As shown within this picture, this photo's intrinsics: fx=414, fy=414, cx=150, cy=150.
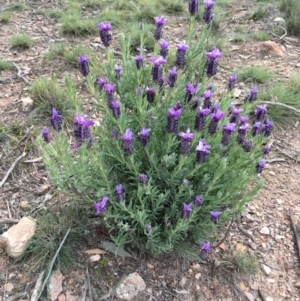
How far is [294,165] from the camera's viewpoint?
3252 millimetres

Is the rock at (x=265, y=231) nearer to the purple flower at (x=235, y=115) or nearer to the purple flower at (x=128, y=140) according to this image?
the purple flower at (x=235, y=115)

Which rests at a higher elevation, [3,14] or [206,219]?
[206,219]

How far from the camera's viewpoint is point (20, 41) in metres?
4.46

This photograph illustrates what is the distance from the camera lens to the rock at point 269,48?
477cm

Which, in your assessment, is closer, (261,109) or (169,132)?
(169,132)

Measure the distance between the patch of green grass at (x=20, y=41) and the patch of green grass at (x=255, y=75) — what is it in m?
2.29

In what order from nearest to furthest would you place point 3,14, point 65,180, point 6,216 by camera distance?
point 65,180, point 6,216, point 3,14

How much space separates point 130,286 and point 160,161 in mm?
696

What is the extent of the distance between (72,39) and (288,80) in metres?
2.47

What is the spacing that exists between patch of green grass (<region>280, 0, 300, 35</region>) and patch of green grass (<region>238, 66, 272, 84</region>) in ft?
4.34

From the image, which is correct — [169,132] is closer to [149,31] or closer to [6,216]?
[6,216]

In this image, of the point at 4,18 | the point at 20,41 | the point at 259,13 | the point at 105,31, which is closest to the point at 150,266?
the point at 105,31

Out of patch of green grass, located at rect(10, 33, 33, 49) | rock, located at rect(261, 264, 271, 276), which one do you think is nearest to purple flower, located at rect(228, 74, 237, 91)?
rock, located at rect(261, 264, 271, 276)

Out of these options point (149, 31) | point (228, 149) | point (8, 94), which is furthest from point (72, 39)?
point (228, 149)
